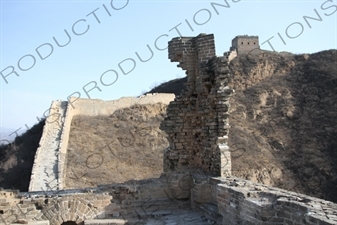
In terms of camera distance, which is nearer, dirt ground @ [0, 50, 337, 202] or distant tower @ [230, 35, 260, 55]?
dirt ground @ [0, 50, 337, 202]

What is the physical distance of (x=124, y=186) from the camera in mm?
7969

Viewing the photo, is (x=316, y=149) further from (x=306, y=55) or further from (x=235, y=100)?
(x=306, y=55)

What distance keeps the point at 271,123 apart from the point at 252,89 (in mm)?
4879

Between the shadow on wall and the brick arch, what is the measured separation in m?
12.0

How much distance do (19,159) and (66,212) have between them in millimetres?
17027

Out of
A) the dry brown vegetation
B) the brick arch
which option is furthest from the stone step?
the dry brown vegetation

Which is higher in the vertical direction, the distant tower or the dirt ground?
the distant tower

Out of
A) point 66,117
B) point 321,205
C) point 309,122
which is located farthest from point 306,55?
point 321,205

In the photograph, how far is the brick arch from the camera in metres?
7.06

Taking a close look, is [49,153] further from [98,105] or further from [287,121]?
[287,121]

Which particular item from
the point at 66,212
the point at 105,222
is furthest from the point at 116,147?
the point at 105,222

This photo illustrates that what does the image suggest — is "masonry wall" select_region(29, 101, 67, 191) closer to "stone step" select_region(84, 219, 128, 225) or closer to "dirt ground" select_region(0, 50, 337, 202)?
"dirt ground" select_region(0, 50, 337, 202)

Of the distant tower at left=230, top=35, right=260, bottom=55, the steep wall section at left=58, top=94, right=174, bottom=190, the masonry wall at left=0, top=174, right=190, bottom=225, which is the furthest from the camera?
the distant tower at left=230, top=35, right=260, bottom=55

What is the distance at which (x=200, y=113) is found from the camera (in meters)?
8.81
